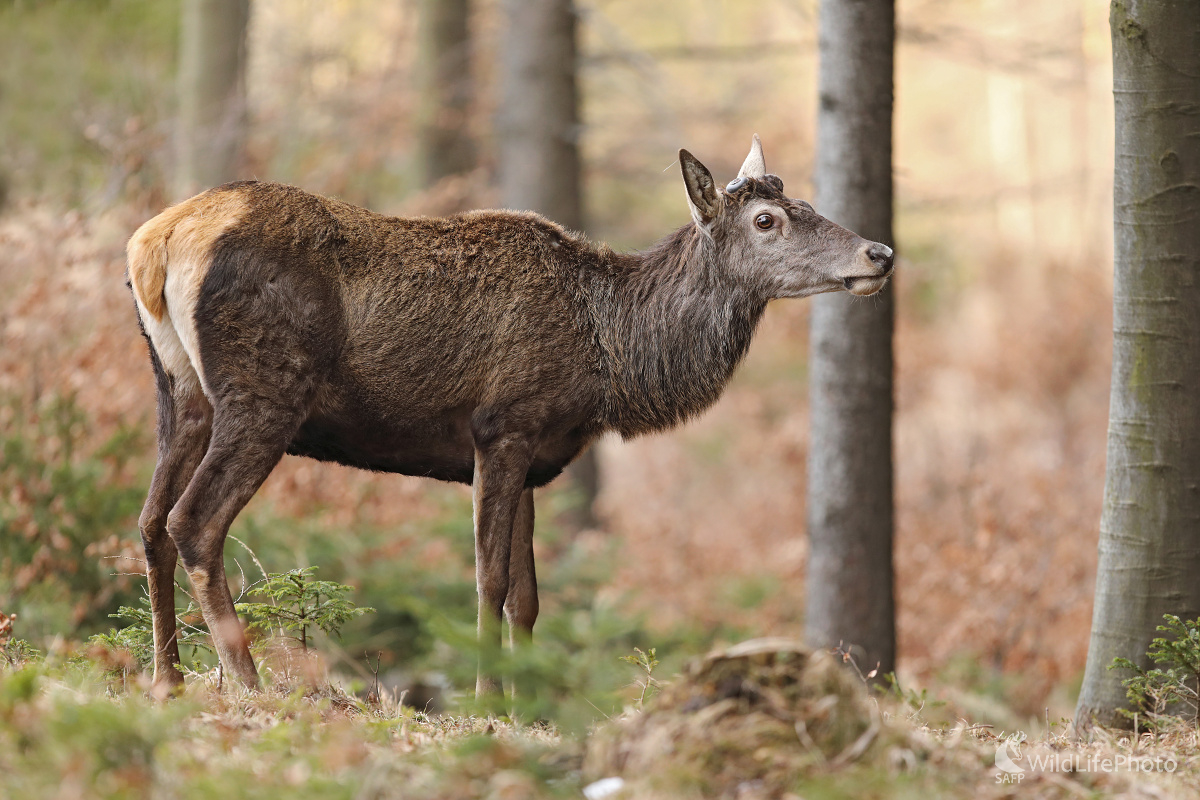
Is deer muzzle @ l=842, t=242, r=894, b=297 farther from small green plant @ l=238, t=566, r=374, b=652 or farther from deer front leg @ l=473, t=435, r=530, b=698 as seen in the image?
small green plant @ l=238, t=566, r=374, b=652

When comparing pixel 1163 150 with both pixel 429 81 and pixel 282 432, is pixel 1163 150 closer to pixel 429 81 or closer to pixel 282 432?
pixel 282 432

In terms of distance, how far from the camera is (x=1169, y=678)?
4910 mm

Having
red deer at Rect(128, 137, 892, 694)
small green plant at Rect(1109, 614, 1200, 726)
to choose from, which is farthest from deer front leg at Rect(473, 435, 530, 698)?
small green plant at Rect(1109, 614, 1200, 726)

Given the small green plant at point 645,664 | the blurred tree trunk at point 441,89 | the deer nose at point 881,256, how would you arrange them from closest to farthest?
the small green plant at point 645,664, the deer nose at point 881,256, the blurred tree trunk at point 441,89

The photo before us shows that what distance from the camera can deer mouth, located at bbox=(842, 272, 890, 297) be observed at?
5734 mm

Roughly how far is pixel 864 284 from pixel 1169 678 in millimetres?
2315

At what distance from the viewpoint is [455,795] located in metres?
3.15

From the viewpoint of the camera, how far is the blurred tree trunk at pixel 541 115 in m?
12.9

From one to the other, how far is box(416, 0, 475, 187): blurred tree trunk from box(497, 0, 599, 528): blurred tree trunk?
5.93 ft

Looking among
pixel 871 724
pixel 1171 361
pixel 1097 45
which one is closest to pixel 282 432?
pixel 871 724

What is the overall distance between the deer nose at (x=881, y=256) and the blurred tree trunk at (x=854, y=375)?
1.24 m

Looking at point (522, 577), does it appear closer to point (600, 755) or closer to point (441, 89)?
point (600, 755)

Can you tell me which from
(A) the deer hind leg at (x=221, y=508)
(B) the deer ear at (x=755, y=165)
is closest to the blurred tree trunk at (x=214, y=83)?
(B) the deer ear at (x=755, y=165)

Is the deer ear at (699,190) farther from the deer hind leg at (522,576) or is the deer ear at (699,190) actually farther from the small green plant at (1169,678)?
the small green plant at (1169,678)
